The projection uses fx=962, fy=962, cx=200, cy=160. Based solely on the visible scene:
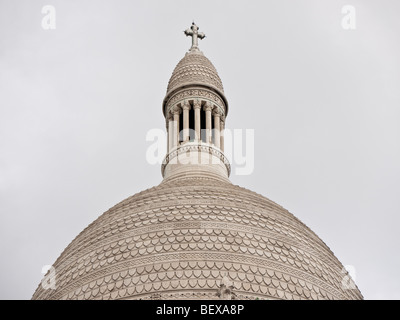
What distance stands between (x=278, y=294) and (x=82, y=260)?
5352 mm

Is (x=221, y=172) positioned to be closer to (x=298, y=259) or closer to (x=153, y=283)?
(x=298, y=259)

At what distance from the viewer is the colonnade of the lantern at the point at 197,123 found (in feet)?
109

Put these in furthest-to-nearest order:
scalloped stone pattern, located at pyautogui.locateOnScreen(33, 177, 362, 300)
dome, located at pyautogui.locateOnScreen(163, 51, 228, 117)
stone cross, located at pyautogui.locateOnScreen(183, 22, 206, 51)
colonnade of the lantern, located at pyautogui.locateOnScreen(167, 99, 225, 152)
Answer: stone cross, located at pyautogui.locateOnScreen(183, 22, 206, 51)
dome, located at pyautogui.locateOnScreen(163, 51, 228, 117)
colonnade of the lantern, located at pyautogui.locateOnScreen(167, 99, 225, 152)
scalloped stone pattern, located at pyautogui.locateOnScreen(33, 177, 362, 300)

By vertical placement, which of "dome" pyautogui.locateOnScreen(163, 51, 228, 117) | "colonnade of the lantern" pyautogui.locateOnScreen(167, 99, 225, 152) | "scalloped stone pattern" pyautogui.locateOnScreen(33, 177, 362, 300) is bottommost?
"scalloped stone pattern" pyautogui.locateOnScreen(33, 177, 362, 300)

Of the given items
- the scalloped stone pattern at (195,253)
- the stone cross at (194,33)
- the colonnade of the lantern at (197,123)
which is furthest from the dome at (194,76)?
the scalloped stone pattern at (195,253)

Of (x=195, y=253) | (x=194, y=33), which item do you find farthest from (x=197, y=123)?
(x=195, y=253)

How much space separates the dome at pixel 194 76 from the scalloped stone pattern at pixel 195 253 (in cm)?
741

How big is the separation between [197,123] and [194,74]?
7.30 feet

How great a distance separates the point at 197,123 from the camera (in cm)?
3341

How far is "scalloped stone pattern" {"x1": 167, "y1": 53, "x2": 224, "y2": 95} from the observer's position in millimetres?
34531

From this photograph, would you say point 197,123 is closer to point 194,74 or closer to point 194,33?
point 194,74

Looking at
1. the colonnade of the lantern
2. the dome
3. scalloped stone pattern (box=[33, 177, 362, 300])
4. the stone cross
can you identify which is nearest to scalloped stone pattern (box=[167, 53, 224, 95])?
the dome

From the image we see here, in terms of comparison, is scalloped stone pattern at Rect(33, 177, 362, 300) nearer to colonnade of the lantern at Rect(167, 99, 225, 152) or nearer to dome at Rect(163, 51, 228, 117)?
colonnade of the lantern at Rect(167, 99, 225, 152)

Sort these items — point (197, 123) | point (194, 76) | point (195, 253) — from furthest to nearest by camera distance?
point (194, 76), point (197, 123), point (195, 253)
